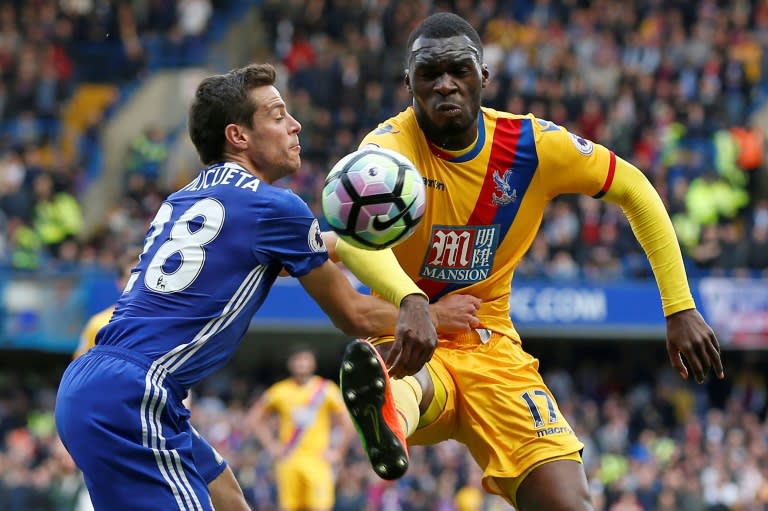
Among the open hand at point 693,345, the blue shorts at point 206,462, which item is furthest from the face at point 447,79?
the blue shorts at point 206,462

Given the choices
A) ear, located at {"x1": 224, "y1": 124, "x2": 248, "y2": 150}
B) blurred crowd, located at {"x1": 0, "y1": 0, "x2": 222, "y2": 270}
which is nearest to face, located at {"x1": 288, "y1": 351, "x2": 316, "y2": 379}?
blurred crowd, located at {"x1": 0, "y1": 0, "x2": 222, "y2": 270}

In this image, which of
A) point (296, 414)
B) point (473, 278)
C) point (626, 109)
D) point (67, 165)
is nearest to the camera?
point (473, 278)

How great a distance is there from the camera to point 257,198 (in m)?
5.78

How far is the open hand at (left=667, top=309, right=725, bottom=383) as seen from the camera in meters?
6.57

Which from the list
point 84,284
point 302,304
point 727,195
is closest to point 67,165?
point 84,284

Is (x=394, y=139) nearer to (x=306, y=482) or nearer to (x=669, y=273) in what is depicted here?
(x=669, y=273)

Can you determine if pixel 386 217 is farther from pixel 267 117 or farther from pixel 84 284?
pixel 84 284

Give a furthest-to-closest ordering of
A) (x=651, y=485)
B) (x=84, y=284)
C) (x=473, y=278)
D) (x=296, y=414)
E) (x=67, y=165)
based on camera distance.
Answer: (x=67, y=165)
(x=84, y=284)
(x=651, y=485)
(x=296, y=414)
(x=473, y=278)

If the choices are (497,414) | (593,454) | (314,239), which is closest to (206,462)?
(314,239)

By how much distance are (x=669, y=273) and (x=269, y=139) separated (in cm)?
209

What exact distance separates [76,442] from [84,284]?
13.9m

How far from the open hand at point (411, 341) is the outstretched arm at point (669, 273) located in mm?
1453

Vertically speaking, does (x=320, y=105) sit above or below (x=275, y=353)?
above

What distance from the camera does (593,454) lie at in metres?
17.3
